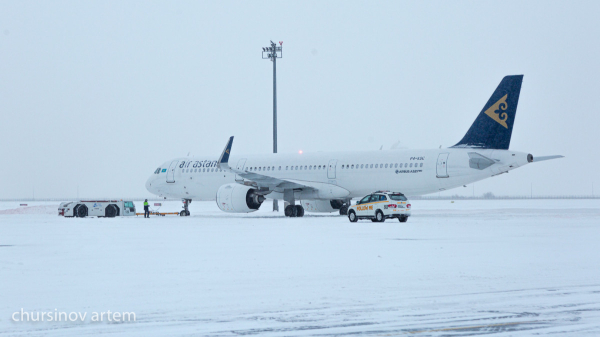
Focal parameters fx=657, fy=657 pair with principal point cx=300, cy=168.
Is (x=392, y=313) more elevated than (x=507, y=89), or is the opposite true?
(x=507, y=89)

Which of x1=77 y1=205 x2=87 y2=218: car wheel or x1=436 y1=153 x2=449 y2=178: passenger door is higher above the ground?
x1=436 y1=153 x2=449 y2=178: passenger door

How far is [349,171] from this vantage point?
37406 mm

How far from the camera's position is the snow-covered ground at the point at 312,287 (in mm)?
7480

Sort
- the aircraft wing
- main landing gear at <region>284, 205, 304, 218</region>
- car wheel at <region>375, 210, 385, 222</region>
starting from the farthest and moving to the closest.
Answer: main landing gear at <region>284, 205, 304, 218</region> < the aircraft wing < car wheel at <region>375, 210, 385, 222</region>

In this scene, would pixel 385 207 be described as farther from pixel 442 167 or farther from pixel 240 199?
pixel 240 199

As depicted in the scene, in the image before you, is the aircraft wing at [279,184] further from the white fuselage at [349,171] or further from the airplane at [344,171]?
the white fuselage at [349,171]

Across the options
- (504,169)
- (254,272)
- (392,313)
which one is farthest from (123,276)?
(504,169)

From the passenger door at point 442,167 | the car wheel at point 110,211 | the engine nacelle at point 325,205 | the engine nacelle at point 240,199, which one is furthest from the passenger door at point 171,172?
the passenger door at point 442,167

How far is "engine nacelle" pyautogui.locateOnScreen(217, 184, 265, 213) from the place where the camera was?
36938 mm

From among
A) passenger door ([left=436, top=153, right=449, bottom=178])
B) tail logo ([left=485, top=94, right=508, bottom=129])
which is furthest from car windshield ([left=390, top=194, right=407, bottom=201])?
tail logo ([left=485, top=94, right=508, bottom=129])

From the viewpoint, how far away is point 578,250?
15734 millimetres

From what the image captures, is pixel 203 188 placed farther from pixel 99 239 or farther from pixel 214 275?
pixel 214 275

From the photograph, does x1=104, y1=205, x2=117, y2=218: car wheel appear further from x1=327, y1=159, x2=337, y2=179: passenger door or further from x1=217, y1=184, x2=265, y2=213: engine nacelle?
x1=327, y1=159, x2=337, y2=179: passenger door

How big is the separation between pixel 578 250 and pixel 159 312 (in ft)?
36.9
